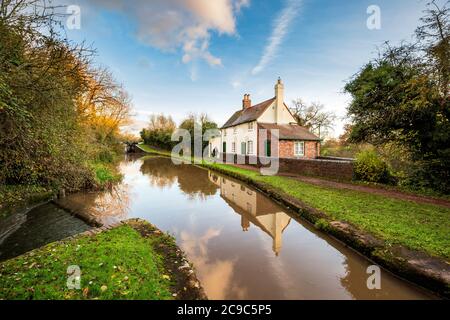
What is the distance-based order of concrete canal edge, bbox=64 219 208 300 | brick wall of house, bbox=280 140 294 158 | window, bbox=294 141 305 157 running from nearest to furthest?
concrete canal edge, bbox=64 219 208 300 < brick wall of house, bbox=280 140 294 158 < window, bbox=294 141 305 157

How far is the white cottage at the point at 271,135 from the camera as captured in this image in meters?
22.5

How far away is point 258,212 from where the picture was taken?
335 inches

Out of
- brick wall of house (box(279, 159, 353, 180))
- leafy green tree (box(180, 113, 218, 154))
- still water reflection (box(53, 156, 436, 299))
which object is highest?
leafy green tree (box(180, 113, 218, 154))

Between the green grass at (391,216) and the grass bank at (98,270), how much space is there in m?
5.08

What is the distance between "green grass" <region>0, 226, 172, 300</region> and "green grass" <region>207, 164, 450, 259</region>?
17.1ft

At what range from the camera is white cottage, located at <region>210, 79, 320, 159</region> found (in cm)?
2248

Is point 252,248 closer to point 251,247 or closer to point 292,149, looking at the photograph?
point 251,247

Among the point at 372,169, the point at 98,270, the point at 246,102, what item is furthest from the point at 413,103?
the point at 246,102

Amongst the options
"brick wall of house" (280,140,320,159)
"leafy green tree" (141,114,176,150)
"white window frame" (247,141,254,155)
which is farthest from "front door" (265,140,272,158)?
"leafy green tree" (141,114,176,150)

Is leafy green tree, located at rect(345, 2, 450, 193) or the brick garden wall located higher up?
leafy green tree, located at rect(345, 2, 450, 193)

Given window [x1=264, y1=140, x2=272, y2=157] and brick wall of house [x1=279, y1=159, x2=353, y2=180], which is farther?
window [x1=264, y1=140, x2=272, y2=157]

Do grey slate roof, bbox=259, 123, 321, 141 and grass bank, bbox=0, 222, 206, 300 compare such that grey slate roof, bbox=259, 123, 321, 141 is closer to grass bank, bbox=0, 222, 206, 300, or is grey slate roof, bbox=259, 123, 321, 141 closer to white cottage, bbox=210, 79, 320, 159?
white cottage, bbox=210, 79, 320, 159
